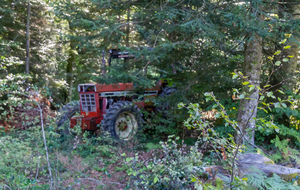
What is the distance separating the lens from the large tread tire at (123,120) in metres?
6.45

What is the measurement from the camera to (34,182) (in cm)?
380

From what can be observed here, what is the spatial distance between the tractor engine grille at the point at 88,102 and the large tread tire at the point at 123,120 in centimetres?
91

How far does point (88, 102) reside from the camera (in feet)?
24.0

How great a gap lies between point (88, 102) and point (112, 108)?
117 centimetres

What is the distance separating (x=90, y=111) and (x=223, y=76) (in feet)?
13.4

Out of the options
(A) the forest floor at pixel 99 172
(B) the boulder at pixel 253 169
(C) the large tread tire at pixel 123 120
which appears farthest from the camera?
(C) the large tread tire at pixel 123 120

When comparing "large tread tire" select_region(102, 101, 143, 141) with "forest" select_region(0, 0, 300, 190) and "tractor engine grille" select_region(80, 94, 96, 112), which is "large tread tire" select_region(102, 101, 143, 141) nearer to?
"forest" select_region(0, 0, 300, 190)

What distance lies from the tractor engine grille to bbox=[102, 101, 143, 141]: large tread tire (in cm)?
91

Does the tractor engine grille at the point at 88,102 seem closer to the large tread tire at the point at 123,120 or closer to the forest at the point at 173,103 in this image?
the forest at the point at 173,103

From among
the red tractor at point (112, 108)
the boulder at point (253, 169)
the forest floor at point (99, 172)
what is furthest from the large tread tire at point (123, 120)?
the boulder at point (253, 169)

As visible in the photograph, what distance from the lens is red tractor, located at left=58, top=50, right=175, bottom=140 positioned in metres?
Answer: 6.64

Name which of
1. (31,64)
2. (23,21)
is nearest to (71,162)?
(31,64)

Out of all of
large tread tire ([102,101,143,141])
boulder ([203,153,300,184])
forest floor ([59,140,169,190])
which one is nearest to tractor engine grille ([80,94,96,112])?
large tread tire ([102,101,143,141])

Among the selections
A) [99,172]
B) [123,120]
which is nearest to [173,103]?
[123,120]
